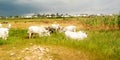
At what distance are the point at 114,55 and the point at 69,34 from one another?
546 centimetres

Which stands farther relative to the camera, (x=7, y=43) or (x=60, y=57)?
(x=7, y=43)

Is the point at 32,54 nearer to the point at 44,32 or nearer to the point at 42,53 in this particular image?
the point at 42,53

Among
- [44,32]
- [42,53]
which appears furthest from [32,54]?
[44,32]

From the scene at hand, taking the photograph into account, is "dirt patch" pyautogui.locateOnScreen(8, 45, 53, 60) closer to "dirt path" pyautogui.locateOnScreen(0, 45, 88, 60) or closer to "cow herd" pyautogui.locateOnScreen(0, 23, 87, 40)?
"dirt path" pyautogui.locateOnScreen(0, 45, 88, 60)

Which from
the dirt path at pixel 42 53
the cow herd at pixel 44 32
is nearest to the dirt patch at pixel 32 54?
the dirt path at pixel 42 53

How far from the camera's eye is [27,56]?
1460 cm

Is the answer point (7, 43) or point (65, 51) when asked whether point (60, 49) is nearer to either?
point (65, 51)

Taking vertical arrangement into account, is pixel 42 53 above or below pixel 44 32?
above

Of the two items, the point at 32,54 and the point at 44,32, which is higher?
the point at 32,54

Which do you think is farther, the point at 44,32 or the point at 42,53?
the point at 44,32

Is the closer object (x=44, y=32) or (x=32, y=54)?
(x=32, y=54)

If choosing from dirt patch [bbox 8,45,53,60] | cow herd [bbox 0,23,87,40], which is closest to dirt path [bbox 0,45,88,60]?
dirt patch [bbox 8,45,53,60]

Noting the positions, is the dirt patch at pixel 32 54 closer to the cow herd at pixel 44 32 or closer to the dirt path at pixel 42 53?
the dirt path at pixel 42 53

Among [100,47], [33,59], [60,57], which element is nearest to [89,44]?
Answer: [100,47]
